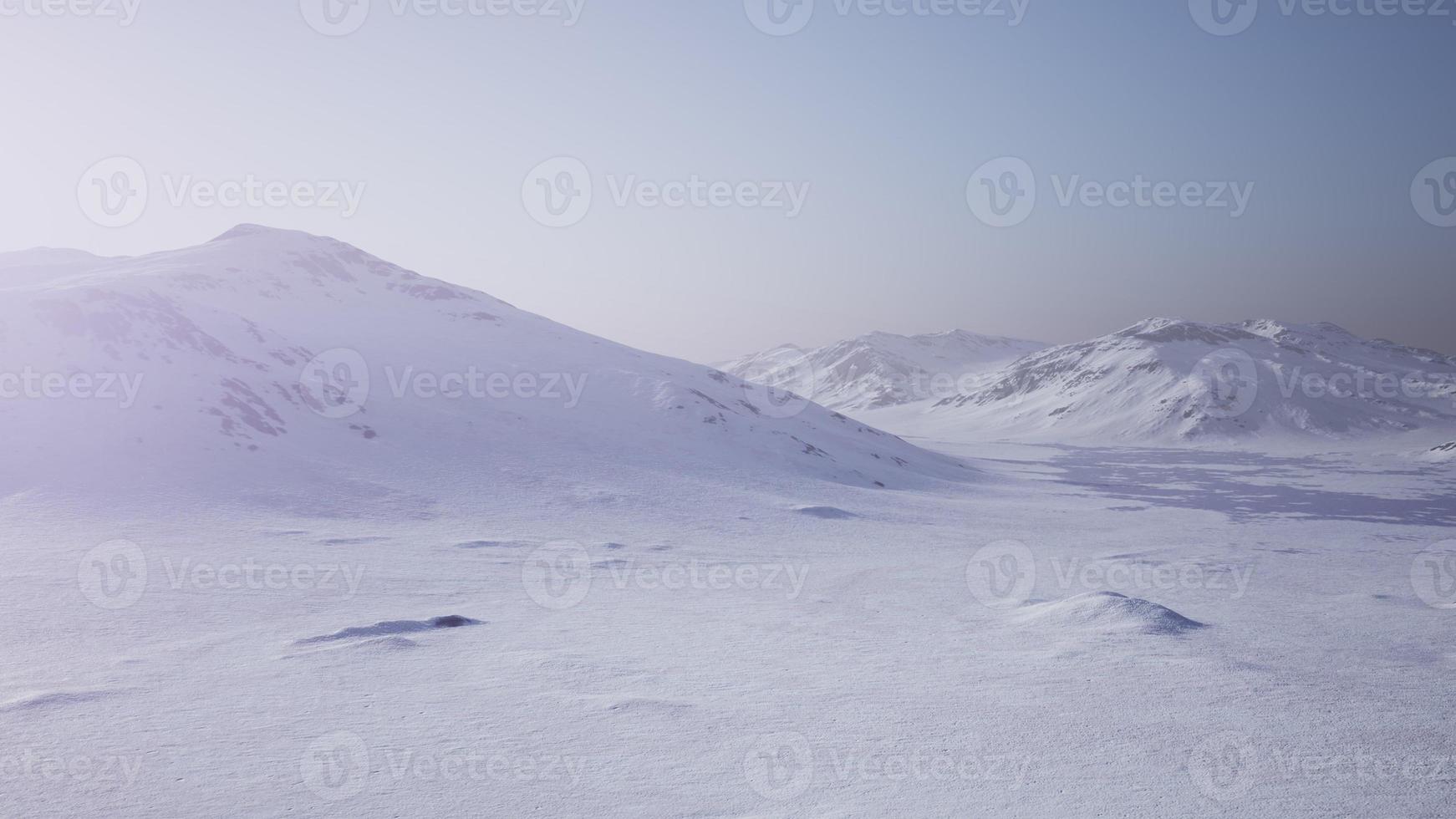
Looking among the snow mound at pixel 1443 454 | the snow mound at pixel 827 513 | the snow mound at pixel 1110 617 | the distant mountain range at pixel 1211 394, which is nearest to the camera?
the snow mound at pixel 1110 617

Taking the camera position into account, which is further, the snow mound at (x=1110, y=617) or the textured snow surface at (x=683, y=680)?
the snow mound at (x=1110, y=617)

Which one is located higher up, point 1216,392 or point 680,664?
point 1216,392

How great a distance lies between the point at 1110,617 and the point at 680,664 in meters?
10.8

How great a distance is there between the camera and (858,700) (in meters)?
13.6

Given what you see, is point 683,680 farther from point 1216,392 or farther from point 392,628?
point 1216,392

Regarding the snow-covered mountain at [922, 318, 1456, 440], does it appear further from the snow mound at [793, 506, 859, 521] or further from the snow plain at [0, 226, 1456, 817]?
the snow mound at [793, 506, 859, 521]

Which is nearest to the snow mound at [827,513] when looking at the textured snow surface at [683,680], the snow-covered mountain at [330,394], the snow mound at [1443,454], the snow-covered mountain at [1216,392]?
the textured snow surface at [683,680]

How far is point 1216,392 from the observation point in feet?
481

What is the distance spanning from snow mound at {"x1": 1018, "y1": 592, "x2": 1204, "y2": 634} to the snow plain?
0.35 ft

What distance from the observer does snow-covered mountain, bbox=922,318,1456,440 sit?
135500 mm

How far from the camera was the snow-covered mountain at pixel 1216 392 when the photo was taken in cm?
13550

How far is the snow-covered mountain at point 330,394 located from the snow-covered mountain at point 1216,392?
3312 inches

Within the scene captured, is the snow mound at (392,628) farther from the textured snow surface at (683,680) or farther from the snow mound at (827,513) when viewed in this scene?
the snow mound at (827,513)

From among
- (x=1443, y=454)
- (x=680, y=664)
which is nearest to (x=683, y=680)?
(x=680, y=664)
